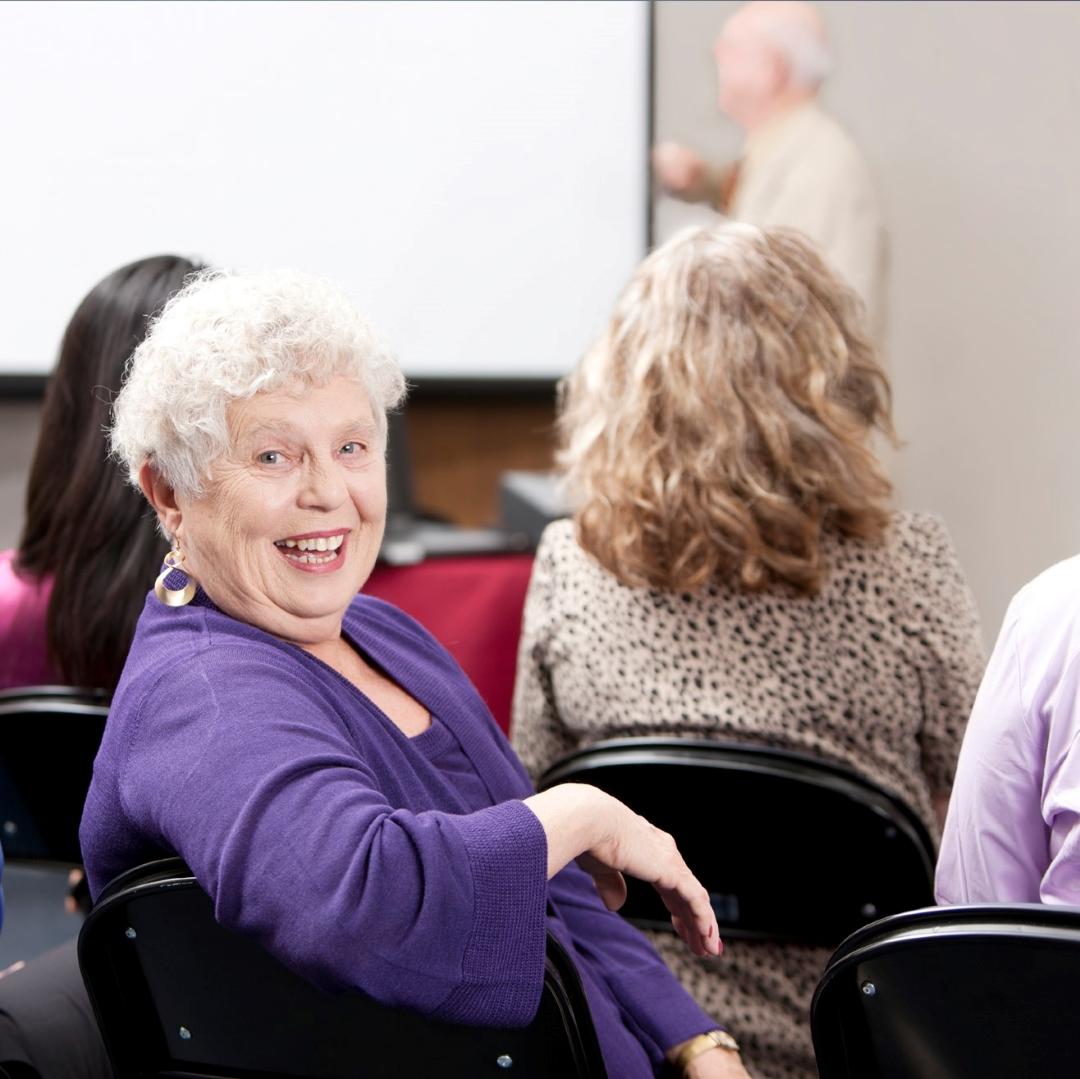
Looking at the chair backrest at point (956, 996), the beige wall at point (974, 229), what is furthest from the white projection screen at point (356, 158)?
the chair backrest at point (956, 996)

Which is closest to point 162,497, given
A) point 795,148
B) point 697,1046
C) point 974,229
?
point 697,1046

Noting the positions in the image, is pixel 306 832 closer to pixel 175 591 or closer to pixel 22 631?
pixel 175 591

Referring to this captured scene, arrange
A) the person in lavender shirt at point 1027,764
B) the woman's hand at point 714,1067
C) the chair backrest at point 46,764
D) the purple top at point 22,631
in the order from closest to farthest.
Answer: the person in lavender shirt at point 1027,764
the woman's hand at point 714,1067
the chair backrest at point 46,764
the purple top at point 22,631

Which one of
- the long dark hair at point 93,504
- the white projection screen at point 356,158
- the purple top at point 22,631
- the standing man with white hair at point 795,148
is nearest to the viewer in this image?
the long dark hair at point 93,504

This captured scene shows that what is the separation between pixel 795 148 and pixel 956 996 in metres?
2.78

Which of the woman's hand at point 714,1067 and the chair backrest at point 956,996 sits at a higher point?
the chair backrest at point 956,996

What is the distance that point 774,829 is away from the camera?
1.31 meters

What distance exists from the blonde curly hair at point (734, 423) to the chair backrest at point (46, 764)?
0.58m

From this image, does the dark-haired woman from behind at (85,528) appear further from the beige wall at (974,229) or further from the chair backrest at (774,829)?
the beige wall at (974,229)

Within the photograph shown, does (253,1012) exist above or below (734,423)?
below

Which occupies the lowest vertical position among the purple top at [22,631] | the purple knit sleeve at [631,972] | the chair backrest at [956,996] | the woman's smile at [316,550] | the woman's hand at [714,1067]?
the woman's hand at [714,1067]

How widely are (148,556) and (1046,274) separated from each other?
239 cm

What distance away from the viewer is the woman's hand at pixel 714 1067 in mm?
1212

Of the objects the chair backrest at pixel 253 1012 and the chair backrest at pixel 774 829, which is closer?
the chair backrest at pixel 253 1012
